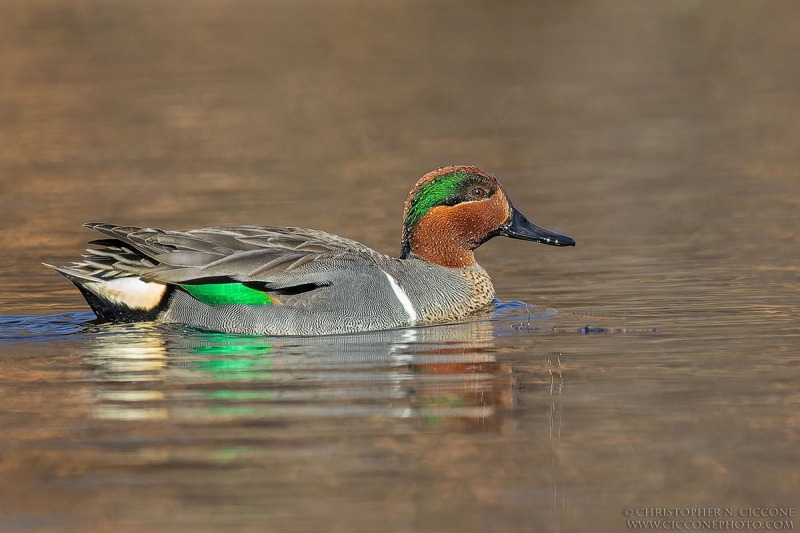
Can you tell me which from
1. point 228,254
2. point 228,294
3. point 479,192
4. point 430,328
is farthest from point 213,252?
point 479,192

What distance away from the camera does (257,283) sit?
29.1 feet

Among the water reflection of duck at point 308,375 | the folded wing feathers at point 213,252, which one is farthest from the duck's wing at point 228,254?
the water reflection of duck at point 308,375

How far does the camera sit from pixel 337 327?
8.95 m

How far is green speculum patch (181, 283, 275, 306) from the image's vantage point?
29.2 feet

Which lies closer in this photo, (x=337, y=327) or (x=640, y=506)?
(x=640, y=506)

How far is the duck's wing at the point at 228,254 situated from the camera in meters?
8.85

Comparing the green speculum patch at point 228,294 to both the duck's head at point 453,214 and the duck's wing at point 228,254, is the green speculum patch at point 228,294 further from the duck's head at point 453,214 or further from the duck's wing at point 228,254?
the duck's head at point 453,214

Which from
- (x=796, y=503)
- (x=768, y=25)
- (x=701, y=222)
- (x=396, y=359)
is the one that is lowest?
(x=796, y=503)

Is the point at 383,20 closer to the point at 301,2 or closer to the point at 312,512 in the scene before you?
the point at 301,2

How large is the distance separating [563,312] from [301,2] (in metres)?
26.5

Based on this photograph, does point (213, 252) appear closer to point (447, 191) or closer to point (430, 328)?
point (430, 328)

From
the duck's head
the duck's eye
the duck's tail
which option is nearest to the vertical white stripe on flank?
the duck's head

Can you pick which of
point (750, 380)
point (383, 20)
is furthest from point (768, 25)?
point (750, 380)

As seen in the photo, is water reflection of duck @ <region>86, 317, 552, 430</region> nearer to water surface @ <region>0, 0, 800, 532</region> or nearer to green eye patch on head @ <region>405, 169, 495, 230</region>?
water surface @ <region>0, 0, 800, 532</region>
